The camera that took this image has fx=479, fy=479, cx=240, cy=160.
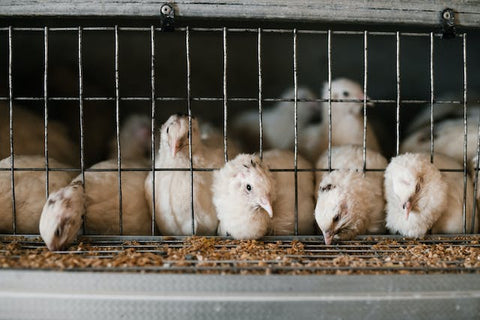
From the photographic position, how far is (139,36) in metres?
3.07

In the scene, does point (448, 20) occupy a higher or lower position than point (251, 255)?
higher

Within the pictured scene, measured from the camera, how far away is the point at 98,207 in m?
2.06

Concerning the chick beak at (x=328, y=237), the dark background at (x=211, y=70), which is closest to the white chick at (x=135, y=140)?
the dark background at (x=211, y=70)

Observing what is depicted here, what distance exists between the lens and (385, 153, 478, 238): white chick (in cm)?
194

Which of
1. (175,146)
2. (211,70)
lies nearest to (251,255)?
(175,146)

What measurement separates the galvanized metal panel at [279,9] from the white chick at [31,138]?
79 cm

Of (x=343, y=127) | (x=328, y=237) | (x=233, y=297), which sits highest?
(x=343, y=127)

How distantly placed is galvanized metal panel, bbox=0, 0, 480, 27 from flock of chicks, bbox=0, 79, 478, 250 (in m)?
0.34

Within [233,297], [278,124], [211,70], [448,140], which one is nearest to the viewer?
[233,297]

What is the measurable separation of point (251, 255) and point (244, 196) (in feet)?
0.91

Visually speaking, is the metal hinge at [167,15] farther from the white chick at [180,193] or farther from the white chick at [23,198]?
the white chick at [23,198]

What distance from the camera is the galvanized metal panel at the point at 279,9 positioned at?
1.93 m

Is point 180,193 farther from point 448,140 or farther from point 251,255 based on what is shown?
point 448,140

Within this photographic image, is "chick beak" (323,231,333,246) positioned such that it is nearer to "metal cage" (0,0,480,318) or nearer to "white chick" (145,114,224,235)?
"metal cage" (0,0,480,318)
